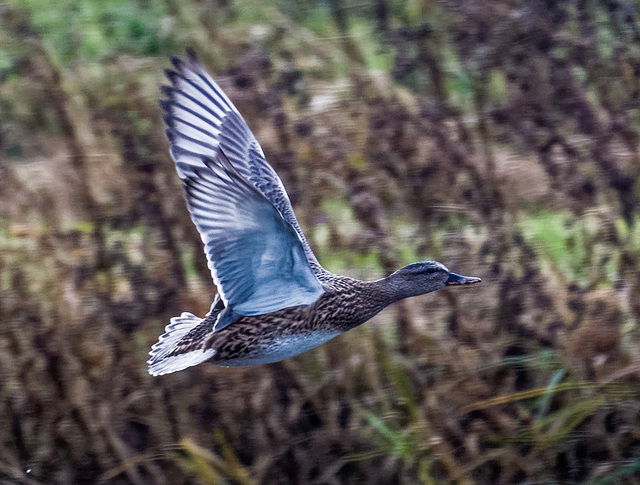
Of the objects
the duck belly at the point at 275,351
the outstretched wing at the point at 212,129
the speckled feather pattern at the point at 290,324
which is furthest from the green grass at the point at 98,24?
the duck belly at the point at 275,351

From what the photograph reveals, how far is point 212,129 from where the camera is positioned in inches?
164

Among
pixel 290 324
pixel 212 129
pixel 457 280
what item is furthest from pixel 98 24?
pixel 457 280

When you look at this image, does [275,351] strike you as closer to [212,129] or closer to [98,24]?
[212,129]

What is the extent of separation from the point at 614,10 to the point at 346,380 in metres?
2.45

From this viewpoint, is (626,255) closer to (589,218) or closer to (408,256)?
(589,218)

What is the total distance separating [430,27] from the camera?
4.84 meters

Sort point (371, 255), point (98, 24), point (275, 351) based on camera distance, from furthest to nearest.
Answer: point (98, 24) < point (371, 255) < point (275, 351)

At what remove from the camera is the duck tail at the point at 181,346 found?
3595 mm

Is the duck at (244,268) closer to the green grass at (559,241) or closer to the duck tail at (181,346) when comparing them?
the duck tail at (181,346)

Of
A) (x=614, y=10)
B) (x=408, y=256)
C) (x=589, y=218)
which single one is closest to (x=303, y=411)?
(x=408, y=256)

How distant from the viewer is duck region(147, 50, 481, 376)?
3398 mm

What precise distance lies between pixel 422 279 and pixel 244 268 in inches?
32.6

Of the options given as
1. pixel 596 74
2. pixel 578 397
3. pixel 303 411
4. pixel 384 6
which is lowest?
pixel 578 397

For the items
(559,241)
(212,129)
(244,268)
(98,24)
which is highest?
(98,24)
